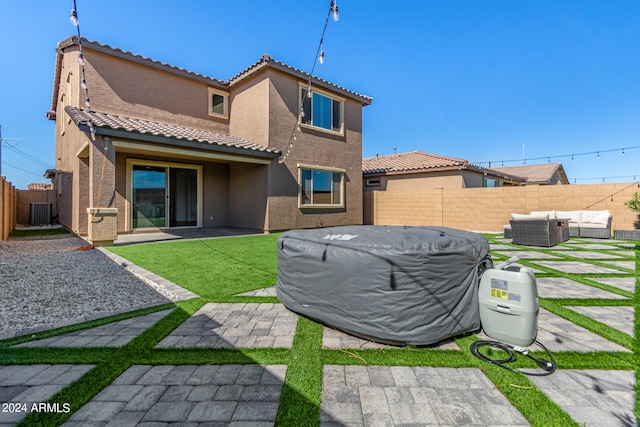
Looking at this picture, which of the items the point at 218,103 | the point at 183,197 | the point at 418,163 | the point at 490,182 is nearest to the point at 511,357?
the point at 183,197

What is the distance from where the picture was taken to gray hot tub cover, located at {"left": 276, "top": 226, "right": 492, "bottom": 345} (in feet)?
7.45

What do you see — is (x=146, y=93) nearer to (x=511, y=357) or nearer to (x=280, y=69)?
(x=280, y=69)

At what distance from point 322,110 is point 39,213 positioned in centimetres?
1501

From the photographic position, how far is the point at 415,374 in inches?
78.1

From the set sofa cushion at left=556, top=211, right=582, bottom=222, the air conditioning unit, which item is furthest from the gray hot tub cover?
the air conditioning unit

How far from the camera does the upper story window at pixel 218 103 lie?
11273 millimetres

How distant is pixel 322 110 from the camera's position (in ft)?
37.6

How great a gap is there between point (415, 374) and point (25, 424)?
229cm

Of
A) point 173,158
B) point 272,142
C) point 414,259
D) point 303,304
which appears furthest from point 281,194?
point 414,259

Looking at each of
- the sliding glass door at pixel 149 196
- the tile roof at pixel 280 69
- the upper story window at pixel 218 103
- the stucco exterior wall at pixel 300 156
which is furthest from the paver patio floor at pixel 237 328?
the upper story window at pixel 218 103

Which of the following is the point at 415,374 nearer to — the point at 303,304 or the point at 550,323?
the point at 303,304

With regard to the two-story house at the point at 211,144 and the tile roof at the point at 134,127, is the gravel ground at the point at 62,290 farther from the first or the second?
the two-story house at the point at 211,144

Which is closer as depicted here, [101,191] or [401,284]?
[401,284]

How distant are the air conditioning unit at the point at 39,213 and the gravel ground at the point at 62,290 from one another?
1061 centimetres
